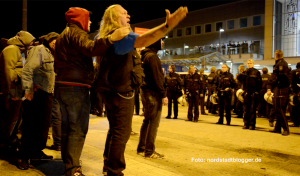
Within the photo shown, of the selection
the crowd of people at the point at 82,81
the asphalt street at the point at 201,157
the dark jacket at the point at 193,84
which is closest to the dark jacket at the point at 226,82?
the dark jacket at the point at 193,84

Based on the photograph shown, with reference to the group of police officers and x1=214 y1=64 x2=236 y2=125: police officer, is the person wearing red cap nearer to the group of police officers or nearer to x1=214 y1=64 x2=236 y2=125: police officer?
the group of police officers

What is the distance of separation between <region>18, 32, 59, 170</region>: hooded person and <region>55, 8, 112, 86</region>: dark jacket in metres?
0.91

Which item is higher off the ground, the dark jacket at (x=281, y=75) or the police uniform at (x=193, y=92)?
the dark jacket at (x=281, y=75)

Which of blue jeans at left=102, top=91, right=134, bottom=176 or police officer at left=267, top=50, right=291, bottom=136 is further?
police officer at left=267, top=50, right=291, bottom=136

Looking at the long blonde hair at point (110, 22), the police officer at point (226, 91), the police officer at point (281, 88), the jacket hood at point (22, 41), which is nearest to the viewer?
the long blonde hair at point (110, 22)

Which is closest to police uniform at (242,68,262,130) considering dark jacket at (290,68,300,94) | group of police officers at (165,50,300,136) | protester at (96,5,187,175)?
group of police officers at (165,50,300,136)

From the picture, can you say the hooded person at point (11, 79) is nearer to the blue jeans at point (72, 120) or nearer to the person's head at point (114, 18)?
the blue jeans at point (72, 120)

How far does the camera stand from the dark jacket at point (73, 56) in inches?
120

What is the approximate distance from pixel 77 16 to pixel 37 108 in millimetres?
1653

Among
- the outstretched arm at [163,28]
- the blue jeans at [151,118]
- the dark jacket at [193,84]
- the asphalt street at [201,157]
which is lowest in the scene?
the asphalt street at [201,157]

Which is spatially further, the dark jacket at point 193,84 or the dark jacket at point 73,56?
the dark jacket at point 193,84

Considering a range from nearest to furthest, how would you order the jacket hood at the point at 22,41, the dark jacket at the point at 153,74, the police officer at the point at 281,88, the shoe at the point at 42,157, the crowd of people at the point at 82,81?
1. the crowd of people at the point at 82,81
2. the shoe at the point at 42,157
3. the jacket hood at the point at 22,41
4. the dark jacket at the point at 153,74
5. the police officer at the point at 281,88

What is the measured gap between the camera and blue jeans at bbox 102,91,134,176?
2996 mm

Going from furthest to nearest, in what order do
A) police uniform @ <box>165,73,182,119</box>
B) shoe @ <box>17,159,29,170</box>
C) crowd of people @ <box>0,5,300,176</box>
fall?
police uniform @ <box>165,73,182,119</box> < shoe @ <box>17,159,29,170</box> < crowd of people @ <box>0,5,300,176</box>
